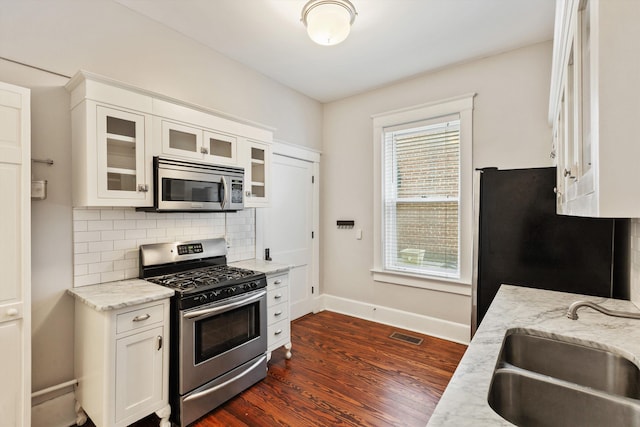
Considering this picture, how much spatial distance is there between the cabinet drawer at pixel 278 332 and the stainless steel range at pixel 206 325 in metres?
0.16

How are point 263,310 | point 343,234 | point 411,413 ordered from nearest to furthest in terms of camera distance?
point 411,413, point 263,310, point 343,234

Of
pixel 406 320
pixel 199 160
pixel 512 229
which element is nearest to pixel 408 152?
pixel 512 229

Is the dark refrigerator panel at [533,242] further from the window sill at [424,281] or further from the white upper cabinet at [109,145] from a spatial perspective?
the white upper cabinet at [109,145]

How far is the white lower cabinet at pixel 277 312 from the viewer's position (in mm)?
2785

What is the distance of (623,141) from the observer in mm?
721

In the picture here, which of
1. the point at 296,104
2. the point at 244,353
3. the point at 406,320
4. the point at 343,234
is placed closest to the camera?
the point at 244,353

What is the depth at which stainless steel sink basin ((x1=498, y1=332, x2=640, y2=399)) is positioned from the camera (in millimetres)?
1185

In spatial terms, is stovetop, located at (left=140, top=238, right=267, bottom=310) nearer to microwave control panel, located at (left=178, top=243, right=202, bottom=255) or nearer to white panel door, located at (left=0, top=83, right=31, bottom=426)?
microwave control panel, located at (left=178, top=243, right=202, bottom=255)

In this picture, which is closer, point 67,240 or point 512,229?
point 67,240

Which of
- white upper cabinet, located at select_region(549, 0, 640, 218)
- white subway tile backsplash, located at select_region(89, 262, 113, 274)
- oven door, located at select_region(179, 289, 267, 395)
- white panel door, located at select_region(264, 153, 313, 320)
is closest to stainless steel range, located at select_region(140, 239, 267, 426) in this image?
oven door, located at select_region(179, 289, 267, 395)

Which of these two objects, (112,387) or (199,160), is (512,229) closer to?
(199,160)

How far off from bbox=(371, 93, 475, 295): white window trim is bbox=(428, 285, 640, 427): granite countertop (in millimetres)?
1205

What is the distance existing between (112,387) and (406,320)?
9.60 ft

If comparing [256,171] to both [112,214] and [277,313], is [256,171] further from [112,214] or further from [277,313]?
[277,313]
